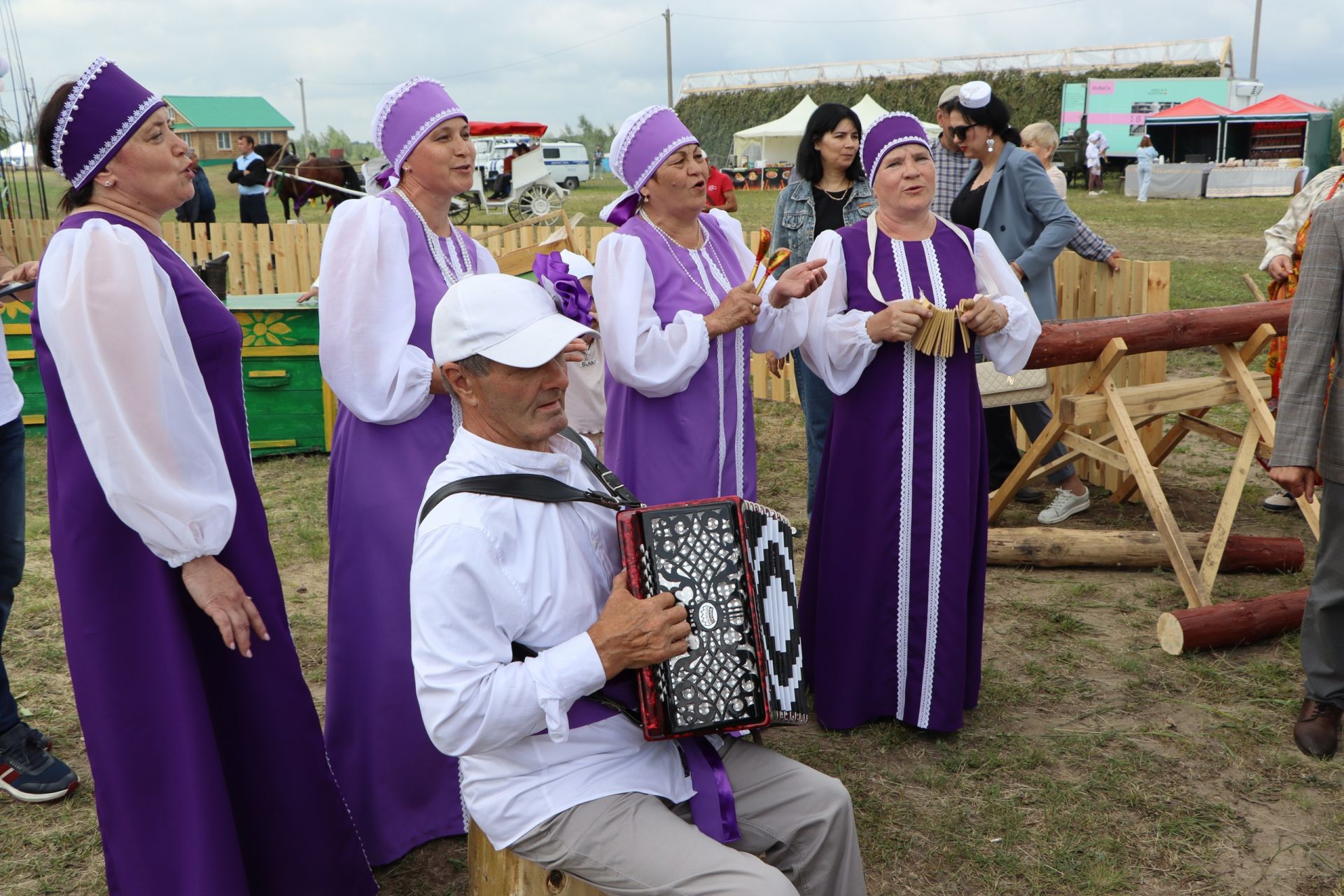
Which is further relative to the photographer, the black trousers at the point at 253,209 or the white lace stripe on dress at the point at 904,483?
the black trousers at the point at 253,209

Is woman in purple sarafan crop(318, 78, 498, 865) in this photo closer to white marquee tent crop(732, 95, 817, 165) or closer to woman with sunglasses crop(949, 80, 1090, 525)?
woman with sunglasses crop(949, 80, 1090, 525)

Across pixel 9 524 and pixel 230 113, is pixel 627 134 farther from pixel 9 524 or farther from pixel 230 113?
pixel 230 113

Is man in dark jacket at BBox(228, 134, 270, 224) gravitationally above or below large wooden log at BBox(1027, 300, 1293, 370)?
above

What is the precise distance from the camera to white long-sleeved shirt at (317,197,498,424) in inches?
117

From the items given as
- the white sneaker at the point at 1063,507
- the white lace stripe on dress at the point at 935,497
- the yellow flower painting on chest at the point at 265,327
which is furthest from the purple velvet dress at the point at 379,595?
the yellow flower painting on chest at the point at 265,327

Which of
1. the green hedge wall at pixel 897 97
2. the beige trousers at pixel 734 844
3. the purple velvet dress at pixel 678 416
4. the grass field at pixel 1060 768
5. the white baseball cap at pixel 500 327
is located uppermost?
the green hedge wall at pixel 897 97

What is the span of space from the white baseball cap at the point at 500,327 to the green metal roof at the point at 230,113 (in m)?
60.6

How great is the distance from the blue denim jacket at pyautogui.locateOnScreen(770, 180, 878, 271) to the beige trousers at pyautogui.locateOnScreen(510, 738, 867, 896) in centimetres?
348

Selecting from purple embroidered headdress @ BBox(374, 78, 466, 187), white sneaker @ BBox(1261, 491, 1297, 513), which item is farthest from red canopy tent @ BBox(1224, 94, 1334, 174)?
purple embroidered headdress @ BBox(374, 78, 466, 187)

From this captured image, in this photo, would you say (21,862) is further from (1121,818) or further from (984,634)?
(984,634)

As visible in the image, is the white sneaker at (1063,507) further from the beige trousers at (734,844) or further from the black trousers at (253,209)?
the black trousers at (253,209)

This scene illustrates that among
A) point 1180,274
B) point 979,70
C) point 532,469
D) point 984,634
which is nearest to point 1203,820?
point 984,634

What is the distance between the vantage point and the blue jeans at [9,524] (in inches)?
Result: 136

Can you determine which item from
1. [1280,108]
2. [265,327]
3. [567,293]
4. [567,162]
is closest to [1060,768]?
[567,293]
